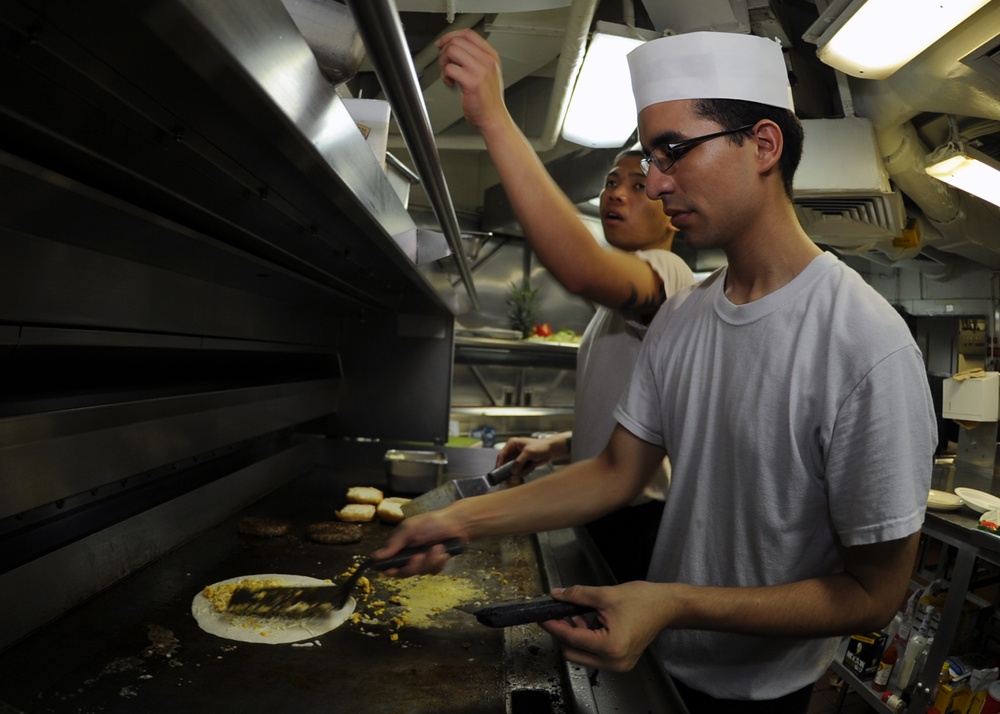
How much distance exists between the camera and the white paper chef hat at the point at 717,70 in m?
1.18

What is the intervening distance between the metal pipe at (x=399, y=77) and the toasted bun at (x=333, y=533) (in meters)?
1.18

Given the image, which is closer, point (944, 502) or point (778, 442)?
point (778, 442)

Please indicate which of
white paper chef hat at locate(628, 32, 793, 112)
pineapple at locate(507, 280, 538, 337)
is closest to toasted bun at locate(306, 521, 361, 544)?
white paper chef hat at locate(628, 32, 793, 112)

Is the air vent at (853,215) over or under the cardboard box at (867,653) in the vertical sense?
over

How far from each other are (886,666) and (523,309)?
382 centimetres

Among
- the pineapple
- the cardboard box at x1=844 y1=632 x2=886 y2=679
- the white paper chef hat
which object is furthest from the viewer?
the pineapple

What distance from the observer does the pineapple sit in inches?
236

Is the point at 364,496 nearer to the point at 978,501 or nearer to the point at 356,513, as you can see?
the point at 356,513

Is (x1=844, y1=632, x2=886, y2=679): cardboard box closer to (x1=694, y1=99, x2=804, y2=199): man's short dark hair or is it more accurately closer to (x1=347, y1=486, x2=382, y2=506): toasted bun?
(x1=347, y1=486, x2=382, y2=506): toasted bun

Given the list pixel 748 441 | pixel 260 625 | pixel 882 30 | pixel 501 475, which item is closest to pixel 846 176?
pixel 882 30

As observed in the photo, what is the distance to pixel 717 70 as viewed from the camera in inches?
46.4

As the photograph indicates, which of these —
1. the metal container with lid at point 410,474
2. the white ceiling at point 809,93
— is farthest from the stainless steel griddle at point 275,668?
the white ceiling at point 809,93

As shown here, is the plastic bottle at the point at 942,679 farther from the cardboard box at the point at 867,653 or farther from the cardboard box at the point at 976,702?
the cardboard box at the point at 867,653

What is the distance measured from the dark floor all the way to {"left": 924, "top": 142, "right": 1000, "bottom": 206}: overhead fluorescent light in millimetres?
2739
